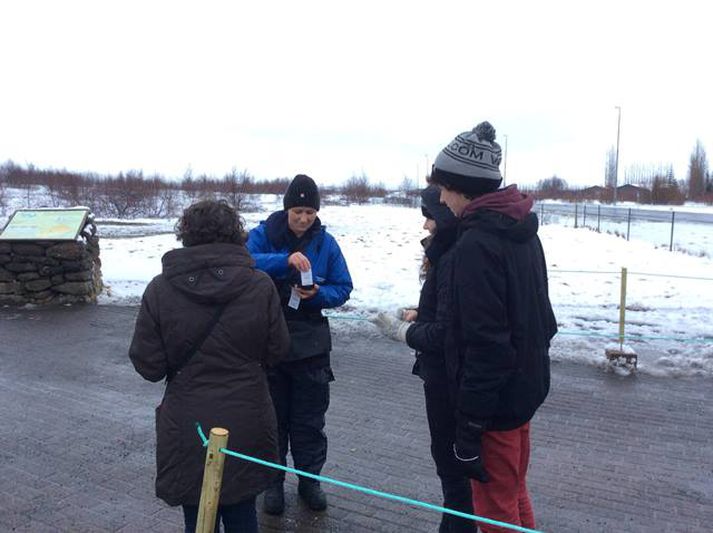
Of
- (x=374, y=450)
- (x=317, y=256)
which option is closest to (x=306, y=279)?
(x=317, y=256)

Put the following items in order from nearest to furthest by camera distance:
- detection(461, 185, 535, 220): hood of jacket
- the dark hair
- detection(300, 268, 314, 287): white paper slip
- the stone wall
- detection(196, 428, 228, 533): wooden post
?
Answer: detection(196, 428, 228, 533): wooden post → detection(461, 185, 535, 220): hood of jacket → the dark hair → detection(300, 268, 314, 287): white paper slip → the stone wall

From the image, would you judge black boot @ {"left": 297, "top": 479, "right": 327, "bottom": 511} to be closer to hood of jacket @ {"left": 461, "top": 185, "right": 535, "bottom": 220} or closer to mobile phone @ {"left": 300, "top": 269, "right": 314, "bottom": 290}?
mobile phone @ {"left": 300, "top": 269, "right": 314, "bottom": 290}

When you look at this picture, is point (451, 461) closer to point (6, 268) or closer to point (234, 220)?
point (234, 220)

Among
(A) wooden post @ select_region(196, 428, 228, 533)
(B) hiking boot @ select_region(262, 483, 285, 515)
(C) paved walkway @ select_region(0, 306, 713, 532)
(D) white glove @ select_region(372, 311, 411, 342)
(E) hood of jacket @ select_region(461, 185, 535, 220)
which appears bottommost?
(C) paved walkway @ select_region(0, 306, 713, 532)

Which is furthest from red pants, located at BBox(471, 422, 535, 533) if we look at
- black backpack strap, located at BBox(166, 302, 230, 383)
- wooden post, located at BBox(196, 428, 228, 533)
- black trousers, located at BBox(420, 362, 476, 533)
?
black backpack strap, located at BBox(166, 302, 230, 383)

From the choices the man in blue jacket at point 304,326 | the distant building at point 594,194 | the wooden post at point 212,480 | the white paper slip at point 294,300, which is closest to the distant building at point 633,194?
the distant building at point 594,194

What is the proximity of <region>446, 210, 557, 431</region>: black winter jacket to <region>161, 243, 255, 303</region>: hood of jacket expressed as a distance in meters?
0.87

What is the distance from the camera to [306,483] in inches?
143

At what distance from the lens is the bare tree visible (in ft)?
237

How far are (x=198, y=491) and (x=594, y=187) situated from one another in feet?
297


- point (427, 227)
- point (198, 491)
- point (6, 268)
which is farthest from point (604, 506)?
point (6, 268)

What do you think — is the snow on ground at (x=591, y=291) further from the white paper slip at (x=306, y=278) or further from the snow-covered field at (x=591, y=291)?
the white paper slip at (x=306, y=278)

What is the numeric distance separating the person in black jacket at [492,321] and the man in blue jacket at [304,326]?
44.9 inches

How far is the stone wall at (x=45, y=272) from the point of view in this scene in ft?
30.5
